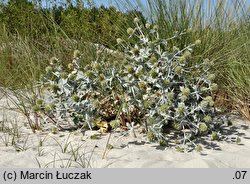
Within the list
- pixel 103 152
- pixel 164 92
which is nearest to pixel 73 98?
pixel 103 152

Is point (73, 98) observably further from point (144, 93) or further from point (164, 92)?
point (164, 92)

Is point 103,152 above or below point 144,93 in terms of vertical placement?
below

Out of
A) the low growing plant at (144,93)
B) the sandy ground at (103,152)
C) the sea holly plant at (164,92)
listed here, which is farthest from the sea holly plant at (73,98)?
the sea holly plant at (164,92)

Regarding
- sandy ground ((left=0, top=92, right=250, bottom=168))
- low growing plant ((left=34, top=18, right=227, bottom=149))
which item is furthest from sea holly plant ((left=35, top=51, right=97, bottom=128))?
sandy ground ((left=0, top=92, right=250, bottom=168))

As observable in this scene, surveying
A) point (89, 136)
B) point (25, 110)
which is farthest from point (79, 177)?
point (25, 110)

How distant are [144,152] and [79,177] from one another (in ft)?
1.84

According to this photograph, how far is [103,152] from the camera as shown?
2.60m

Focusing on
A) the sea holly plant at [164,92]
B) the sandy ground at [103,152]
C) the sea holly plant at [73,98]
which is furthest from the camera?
the sea holly plant at [73,98]

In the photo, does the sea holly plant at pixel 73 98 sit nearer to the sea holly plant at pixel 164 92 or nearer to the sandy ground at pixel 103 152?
the sandy ground at pixel 103 152

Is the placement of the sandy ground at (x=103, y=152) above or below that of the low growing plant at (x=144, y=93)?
below

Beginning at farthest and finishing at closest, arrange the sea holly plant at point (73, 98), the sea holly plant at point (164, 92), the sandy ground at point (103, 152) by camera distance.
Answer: the sea holly plant at point (73, 98) → the sea holly plant at point (164, 92) → the sandy ground at point (103, 152)

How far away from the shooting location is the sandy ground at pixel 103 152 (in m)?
2.39

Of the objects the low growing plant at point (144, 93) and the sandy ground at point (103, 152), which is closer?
the sandy ground at point (103, 152)

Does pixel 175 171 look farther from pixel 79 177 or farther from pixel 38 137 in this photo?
pixel 38 137
